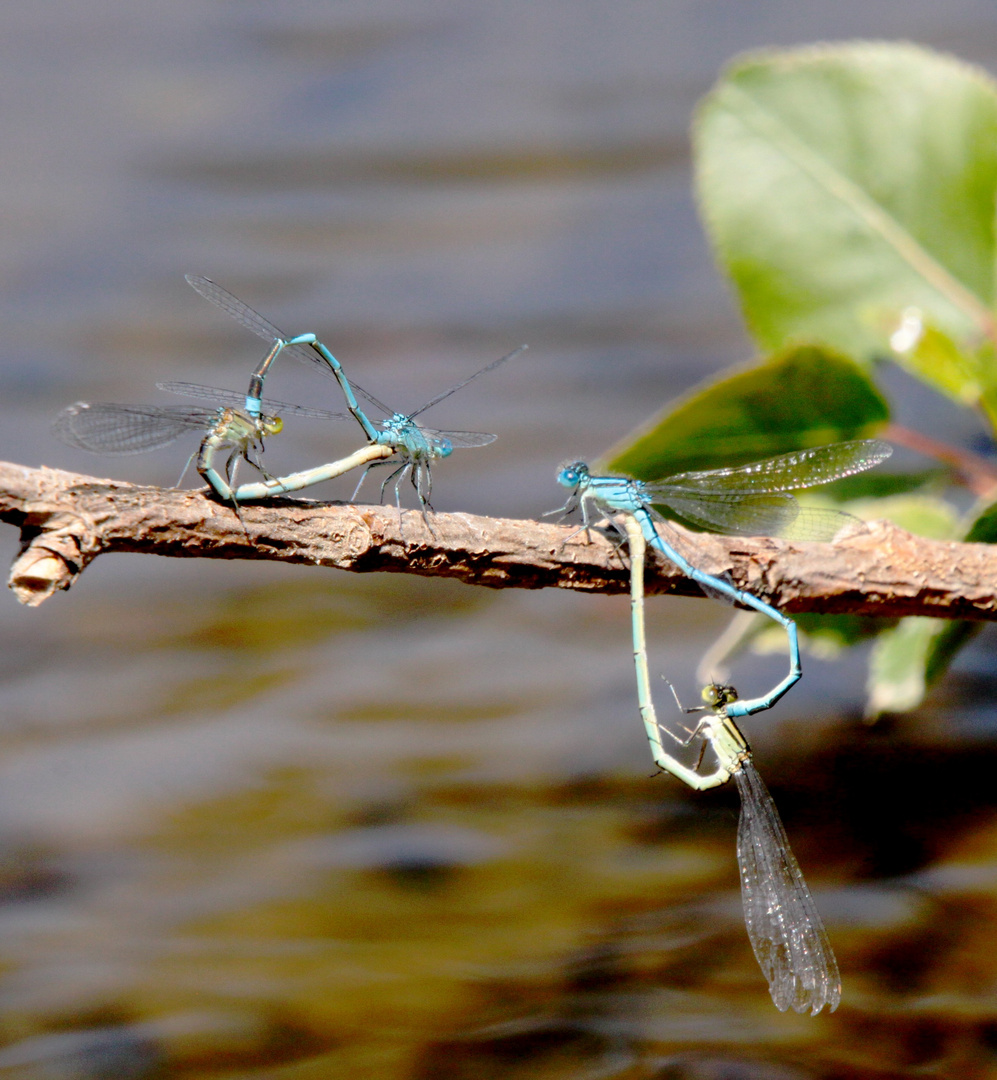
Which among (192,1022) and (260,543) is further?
(192,1022)

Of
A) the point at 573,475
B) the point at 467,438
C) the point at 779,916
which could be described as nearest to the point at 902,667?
the point at 779,916

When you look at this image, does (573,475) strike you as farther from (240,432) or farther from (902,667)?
(902,667)

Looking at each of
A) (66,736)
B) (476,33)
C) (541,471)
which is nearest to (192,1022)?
(66,736)

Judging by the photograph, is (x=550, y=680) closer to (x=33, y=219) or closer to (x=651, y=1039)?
(x=651, y=1039)

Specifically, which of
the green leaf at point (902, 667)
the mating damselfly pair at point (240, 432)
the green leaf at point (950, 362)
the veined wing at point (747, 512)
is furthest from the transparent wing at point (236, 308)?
the green leaf at point (902, 667)

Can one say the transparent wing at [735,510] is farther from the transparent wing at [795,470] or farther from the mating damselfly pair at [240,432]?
the mating damselfly pair at [240,432]

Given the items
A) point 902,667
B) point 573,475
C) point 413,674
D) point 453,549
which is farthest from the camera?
point 413,674

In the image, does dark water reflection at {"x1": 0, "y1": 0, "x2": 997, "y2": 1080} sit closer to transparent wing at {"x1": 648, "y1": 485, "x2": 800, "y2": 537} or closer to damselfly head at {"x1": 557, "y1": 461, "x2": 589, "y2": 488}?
transparent wing at {"x1": 648, "y1": 485, "x2": 800, "y2": 537}
